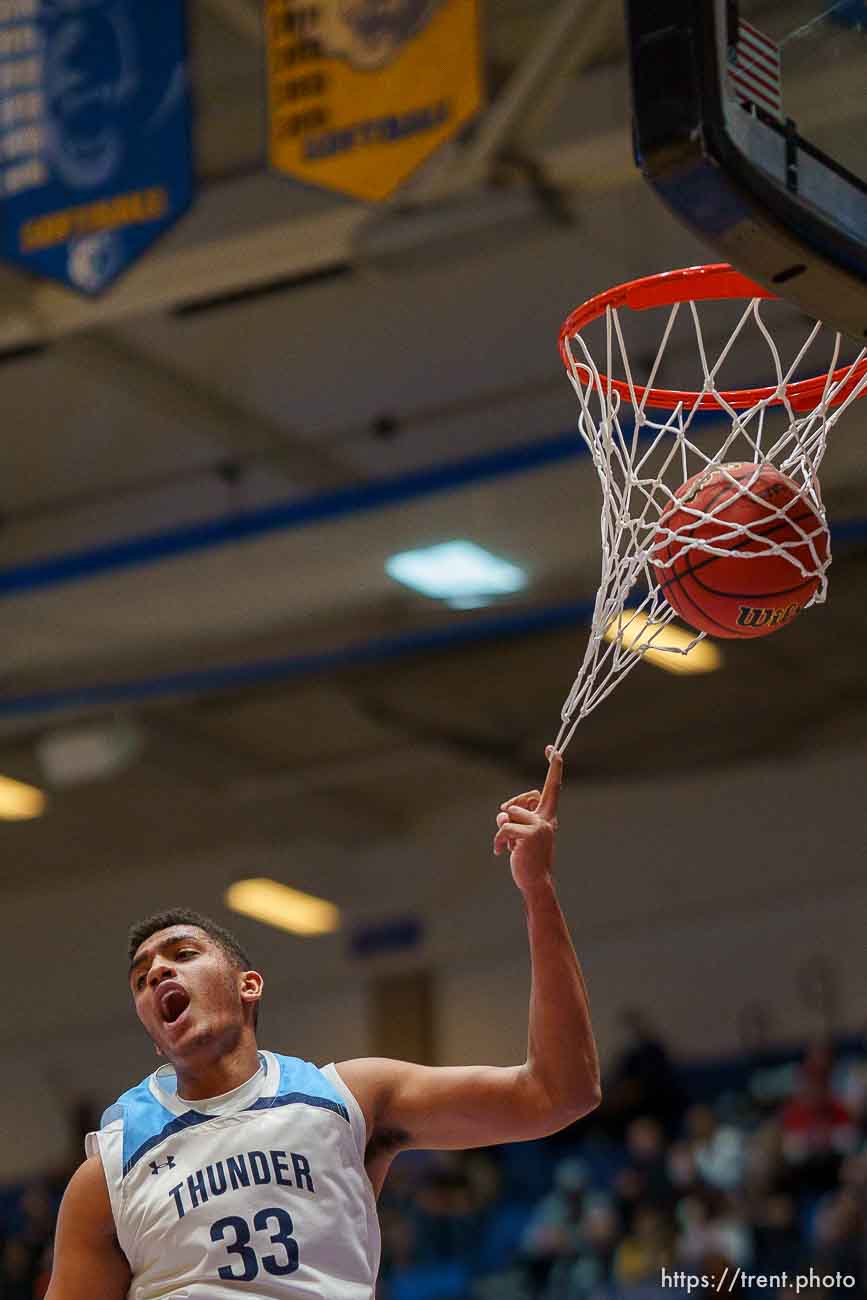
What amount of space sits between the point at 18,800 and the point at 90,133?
7.75 meters

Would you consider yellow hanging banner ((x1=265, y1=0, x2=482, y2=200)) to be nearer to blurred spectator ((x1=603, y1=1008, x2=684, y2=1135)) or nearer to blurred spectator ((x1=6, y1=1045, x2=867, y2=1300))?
blurred spectator ((x1=6, y1=1045, x2=867, y2=1300))

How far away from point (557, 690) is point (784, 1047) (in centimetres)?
323

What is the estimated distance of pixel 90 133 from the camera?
7.43m

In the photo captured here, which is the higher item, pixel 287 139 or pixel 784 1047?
pixel 287 139

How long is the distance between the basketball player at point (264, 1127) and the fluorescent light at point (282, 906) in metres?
12.8

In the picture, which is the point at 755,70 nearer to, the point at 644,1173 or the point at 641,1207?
the point at 641,1207

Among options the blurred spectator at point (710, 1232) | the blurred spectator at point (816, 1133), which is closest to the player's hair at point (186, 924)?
the blurred spectator at point (710, 1232)

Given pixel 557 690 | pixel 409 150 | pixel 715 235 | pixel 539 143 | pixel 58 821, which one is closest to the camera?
pixel 715 235

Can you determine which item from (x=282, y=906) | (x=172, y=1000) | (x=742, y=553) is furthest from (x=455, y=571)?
(x=172, y=1000)

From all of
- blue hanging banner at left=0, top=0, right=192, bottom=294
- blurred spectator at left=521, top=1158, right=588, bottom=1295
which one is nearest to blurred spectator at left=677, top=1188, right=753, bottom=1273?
blurred spectator at left=521, top=1158, right=588, bottom=1295

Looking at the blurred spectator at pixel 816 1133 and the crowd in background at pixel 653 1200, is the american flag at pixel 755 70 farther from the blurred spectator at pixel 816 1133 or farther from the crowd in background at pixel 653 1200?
the blurred spectator at pixel 816 1133

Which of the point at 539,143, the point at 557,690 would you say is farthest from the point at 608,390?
the point at 557,690

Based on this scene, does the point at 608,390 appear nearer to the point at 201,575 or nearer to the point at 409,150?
the point at 409,150

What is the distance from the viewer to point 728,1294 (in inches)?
401
